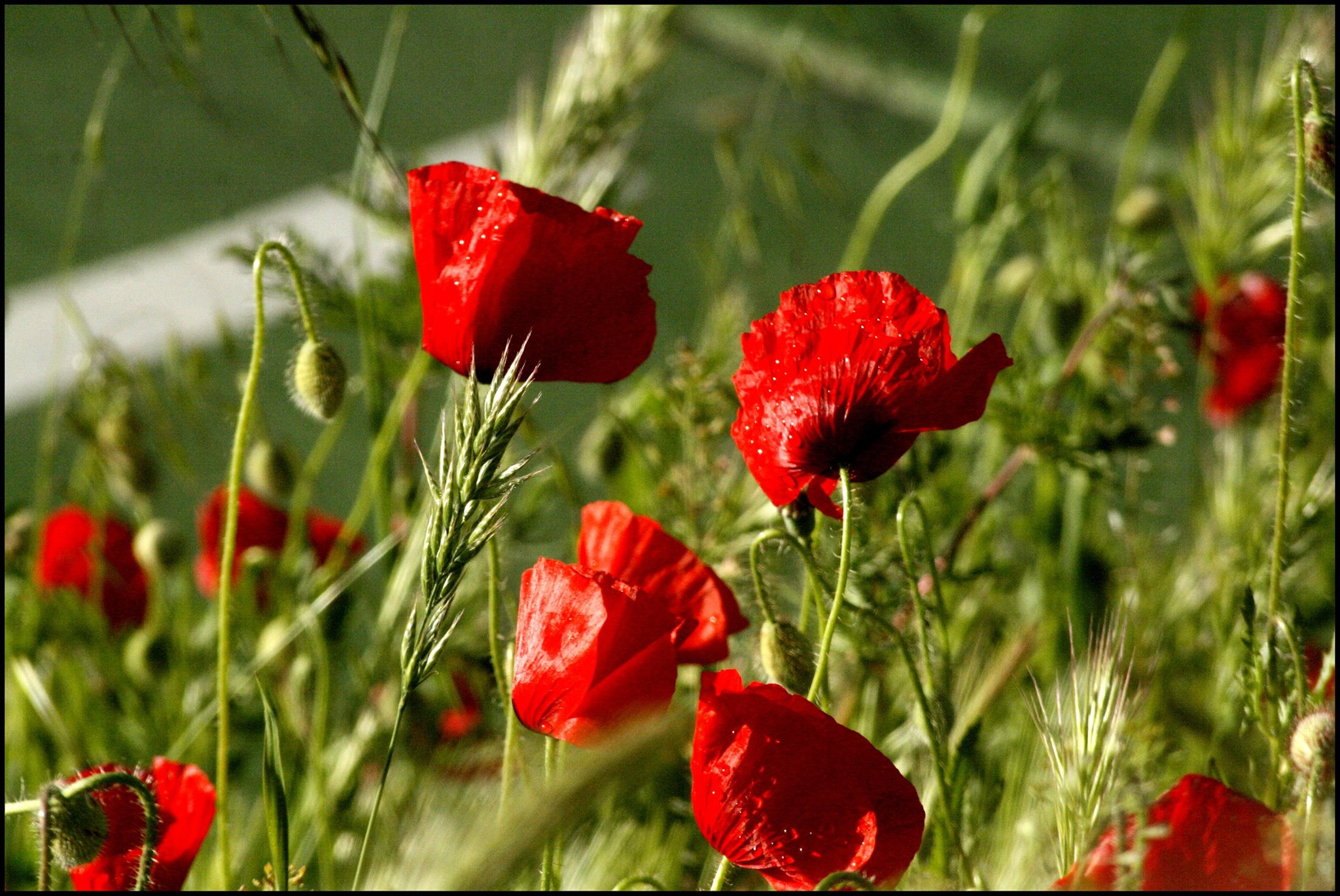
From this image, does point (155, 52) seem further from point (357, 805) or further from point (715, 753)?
point (715, 753)

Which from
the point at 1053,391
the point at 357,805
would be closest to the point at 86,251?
the point at 357,805

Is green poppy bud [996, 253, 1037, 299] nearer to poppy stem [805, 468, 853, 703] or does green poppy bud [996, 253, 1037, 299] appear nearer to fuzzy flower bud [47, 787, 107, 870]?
poppy stem [805, 468, 853, 703]

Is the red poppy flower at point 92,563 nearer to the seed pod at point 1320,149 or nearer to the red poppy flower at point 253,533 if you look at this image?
the red poppy flower at point 253,533

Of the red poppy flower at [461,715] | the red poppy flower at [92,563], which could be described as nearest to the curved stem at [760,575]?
the red poppy flower at [461,715]

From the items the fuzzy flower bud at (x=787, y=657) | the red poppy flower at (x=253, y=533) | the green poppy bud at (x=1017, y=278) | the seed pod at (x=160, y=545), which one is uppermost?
the green poppy bud at (x=1017, y=278)

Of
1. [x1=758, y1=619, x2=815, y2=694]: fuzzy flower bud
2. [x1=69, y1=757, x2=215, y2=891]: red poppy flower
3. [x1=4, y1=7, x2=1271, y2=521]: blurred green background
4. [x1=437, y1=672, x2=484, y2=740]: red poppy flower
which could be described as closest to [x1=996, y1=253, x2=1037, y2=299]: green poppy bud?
[x1=4, y1=7, x2=1271, y2=521]: blurred green background

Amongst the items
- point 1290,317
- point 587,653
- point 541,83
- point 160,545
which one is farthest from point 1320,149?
point 541,83

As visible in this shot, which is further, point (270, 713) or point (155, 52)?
point (155, 52)
